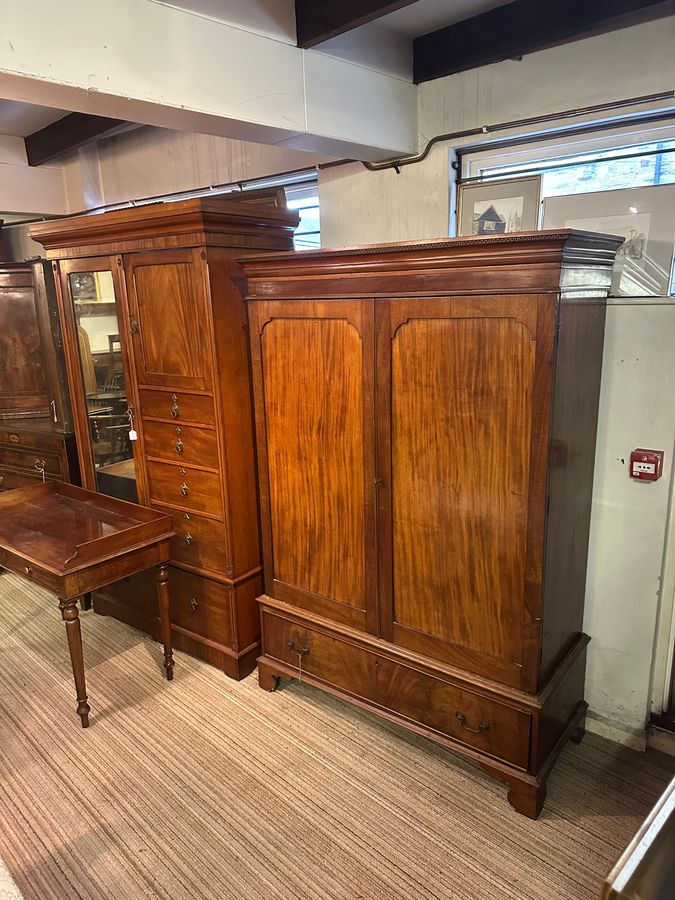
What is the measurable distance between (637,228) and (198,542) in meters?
2.00

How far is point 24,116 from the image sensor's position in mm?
3383

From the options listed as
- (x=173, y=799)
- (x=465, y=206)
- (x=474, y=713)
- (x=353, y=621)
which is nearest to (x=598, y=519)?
(x=474, y=713)

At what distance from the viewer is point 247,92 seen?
6.09 ft

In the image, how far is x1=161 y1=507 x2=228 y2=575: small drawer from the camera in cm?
254

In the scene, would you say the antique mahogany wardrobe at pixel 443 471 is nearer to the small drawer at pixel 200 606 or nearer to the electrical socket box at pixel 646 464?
the electrical socket box at pixel 646 464

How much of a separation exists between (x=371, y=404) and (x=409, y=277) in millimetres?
411

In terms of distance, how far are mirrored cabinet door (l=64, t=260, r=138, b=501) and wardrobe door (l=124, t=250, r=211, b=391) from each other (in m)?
0.16

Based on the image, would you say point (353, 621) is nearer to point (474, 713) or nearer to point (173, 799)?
point (474, 713)

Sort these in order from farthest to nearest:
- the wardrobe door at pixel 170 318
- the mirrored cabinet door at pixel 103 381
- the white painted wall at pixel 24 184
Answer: the white painted wall at pixel 24 184
the mirrored cabinet door at pixel 103 381
the wardrobe door at pixel 170 318

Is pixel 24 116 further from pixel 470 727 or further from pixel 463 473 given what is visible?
pixel 470 727

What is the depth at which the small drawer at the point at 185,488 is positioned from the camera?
8.19 ft

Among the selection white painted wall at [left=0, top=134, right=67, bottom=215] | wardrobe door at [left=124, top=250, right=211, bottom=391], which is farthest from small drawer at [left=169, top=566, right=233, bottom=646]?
white painted wall at [left=0, top=134, right=67, bottom=215]

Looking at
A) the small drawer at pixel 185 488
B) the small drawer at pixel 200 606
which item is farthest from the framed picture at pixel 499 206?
the small drawer at pixel 200 606

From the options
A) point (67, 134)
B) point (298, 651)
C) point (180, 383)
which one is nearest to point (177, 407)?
point (180, 383)
